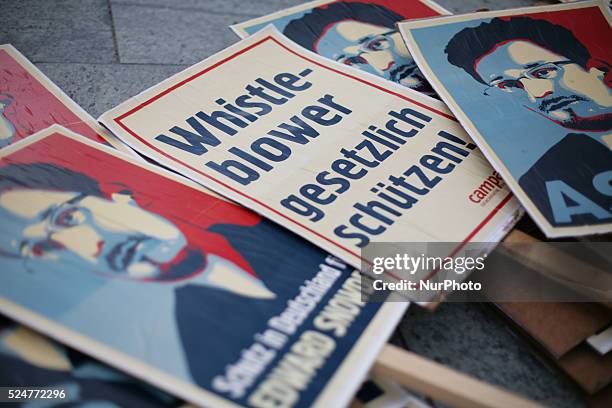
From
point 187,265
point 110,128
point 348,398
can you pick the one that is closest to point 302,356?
point 348,398

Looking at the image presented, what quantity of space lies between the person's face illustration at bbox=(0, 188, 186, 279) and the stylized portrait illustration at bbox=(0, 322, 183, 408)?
14 centimetres

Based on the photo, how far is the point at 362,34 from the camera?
1583mm

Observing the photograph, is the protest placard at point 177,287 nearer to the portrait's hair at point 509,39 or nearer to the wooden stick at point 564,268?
the wooden stick at point 564,268

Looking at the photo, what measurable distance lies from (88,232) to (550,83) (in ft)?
3.41

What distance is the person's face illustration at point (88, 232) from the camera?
926 millimetres

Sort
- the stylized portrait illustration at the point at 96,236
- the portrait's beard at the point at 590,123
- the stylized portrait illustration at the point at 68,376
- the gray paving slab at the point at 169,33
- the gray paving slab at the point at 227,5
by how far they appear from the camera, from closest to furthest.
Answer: the stylized portrait illustration at the point at 68,376
the stylized portrait illustration at the point at 96,236
the portrait's beard at the point at 590,123
the gray paving slab at the point at 169,33
the gray paving slab at the point at 227,5

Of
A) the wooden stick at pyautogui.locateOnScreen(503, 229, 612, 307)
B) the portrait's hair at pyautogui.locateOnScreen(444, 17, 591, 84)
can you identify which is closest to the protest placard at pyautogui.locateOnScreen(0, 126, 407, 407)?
the wooden stick at pyautogui.locateOnScreen(503, 229, 612, 307)

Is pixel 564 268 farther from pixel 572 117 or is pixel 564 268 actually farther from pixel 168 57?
pixel 168 57

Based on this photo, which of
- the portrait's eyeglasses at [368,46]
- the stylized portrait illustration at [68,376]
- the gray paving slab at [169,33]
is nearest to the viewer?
the stylized portrait illustration at [68,376]

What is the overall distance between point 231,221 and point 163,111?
14.4 inches

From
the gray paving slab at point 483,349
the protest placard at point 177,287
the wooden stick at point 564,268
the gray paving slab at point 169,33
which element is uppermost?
the gray paving slab at point 169,33

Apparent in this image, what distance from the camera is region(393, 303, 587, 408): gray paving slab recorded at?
95 cm

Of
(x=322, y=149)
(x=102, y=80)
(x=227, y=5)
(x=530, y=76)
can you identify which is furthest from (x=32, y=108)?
(x=530, y=76)

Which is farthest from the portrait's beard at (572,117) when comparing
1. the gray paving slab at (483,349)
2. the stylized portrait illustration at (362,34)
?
the gray paving slab at (483,349)
